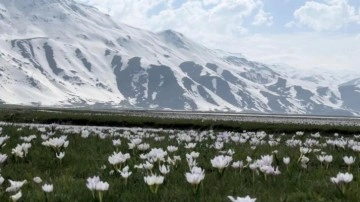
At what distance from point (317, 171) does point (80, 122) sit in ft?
184

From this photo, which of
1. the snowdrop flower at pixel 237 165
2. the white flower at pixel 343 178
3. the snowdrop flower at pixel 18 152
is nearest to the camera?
the white flower at pixel 343 178

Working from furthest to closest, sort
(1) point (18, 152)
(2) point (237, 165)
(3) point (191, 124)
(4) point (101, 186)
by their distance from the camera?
(3) point (191, 124) < (1) point (18, 152) < (2) point (237, 165) < (4) point (101, 186)

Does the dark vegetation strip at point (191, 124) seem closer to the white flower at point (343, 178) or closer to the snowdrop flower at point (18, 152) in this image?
the snowdrop flower at point (18, 152)

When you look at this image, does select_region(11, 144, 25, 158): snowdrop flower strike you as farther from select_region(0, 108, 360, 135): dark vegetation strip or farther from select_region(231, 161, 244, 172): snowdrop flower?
select_region(0, 108, 360, 135): dark vegetation strip

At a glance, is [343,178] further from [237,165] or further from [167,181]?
[167,181]

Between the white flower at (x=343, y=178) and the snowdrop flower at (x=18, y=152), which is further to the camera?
the snowdrop flower at (x=18, y=152)

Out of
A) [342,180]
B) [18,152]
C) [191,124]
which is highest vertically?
[342,180]

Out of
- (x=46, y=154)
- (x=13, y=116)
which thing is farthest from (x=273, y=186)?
(x=13, y=116)

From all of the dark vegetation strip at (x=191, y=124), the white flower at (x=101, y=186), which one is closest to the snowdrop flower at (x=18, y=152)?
the white flower at (x=101, y=186)

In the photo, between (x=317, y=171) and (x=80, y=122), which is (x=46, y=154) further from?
(x=80, y=122)

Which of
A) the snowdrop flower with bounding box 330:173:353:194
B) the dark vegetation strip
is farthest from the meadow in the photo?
the dark vegetation strip

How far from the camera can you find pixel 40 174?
8281 mm

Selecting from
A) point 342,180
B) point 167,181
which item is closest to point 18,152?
point 167,181

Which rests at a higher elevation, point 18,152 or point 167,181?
point 167,181
